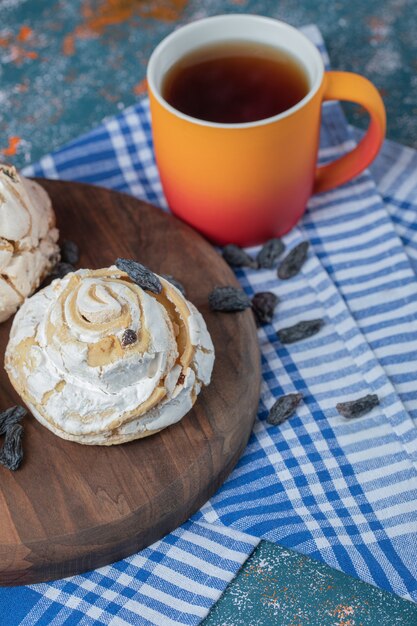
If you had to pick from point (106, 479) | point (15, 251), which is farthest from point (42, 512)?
point (15, 251)

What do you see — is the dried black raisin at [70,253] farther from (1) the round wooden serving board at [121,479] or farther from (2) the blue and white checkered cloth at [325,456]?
(2) the blue and white checkered cloth at [325,456]

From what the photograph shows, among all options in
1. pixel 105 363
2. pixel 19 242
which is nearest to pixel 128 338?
pixel 105 363

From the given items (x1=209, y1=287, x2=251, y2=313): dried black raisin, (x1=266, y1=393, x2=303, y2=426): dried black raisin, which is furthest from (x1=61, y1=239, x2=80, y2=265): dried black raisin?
(x1=266, y1=393, x2=303, y2=426): dried black raisin

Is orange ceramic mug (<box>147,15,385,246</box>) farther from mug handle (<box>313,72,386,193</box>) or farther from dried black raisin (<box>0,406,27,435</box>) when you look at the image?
dried black raisin (<box>0,406,27,435</box>)

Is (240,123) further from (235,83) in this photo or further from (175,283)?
(175,283)

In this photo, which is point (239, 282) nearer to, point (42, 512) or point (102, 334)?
point (102, 334)

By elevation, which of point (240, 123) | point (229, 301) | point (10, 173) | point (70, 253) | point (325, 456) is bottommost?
point (325, 456)
